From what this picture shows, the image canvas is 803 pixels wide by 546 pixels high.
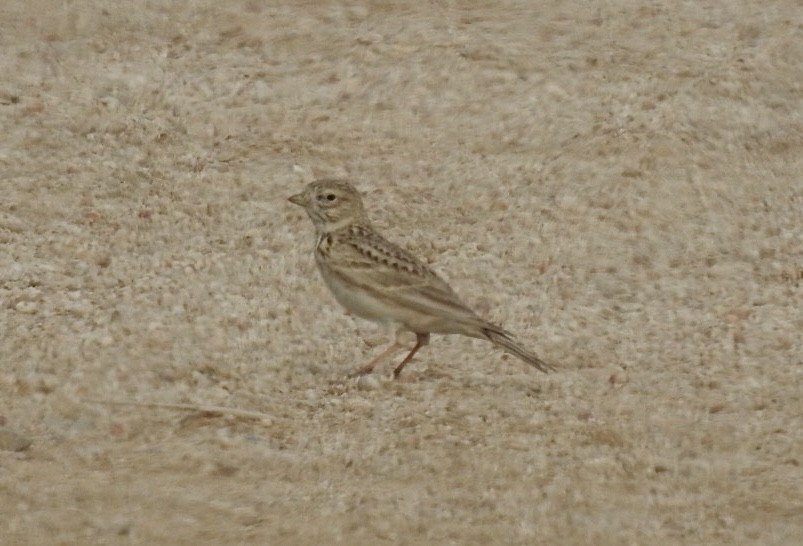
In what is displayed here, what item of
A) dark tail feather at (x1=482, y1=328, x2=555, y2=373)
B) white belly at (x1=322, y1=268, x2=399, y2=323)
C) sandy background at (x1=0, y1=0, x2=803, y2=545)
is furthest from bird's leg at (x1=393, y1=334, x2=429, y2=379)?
dark tail feather at (x1=482, y1=328, x2=555, y2=373)

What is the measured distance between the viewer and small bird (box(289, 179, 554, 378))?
10648mm

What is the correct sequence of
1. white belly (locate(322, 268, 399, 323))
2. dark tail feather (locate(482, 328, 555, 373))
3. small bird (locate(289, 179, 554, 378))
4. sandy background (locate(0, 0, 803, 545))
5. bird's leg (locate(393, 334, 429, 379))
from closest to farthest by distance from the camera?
sandy background (locate(0, 0, 803, 545)) → dark tail feather (locate(482, 328, 555, 373)) → small bird (locate(289, 179, 554, 378)) → white belly (locate(322, 268, 399, 323)) → bird's leg (locate(393, 334, 429, 379))

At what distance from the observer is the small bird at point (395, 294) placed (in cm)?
1065

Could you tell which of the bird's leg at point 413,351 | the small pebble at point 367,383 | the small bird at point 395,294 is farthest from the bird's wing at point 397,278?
the small pebble at point 367,383

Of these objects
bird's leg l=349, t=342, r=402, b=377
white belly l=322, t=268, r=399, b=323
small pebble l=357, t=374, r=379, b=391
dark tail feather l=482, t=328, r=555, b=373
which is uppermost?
white belly l=322, t=268, r=399, b=323

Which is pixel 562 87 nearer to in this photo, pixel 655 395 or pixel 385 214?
pixel 385 214

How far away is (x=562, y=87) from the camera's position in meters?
15.4

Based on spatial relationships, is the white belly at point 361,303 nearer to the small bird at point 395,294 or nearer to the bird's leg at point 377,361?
the small bird at point 395,294

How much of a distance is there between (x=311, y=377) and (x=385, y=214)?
10.1 ft

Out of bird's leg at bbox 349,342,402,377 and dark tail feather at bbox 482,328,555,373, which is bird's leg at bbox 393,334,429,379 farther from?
dark tail feather at bbox 482,328,555,373

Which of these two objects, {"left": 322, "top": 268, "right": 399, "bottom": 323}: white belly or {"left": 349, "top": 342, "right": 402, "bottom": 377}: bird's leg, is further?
{"left": 349, "top": 342, "right": 402, "bottom": 377}: bird's leg

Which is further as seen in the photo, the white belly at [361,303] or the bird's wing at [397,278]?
the white belly at [361,303]

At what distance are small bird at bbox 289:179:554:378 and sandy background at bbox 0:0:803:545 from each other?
409 mm

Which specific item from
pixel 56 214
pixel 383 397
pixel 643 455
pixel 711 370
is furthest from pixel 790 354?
pixel 56 214
